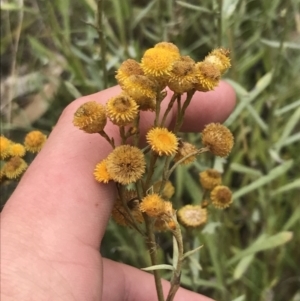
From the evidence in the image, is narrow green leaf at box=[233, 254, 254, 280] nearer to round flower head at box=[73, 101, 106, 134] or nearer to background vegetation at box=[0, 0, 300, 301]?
background vegetation at box=[0, 0, 300, 301]

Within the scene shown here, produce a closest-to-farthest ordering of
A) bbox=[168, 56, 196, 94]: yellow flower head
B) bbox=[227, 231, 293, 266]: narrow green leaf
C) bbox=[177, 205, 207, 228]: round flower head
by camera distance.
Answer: bbox=[168, 56, 196, 94]: yellow flower head
bbox=[177, 205, 207, 228]: round flower head
bbox=[227, 231, 293, 266]: narrow green leaf

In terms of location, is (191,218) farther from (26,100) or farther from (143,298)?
(26,100)

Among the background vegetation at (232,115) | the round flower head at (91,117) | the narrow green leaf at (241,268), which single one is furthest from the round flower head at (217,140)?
the narrow green leaf at (241,268)

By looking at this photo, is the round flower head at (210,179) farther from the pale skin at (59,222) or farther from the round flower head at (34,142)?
the round flower head at (34,142)

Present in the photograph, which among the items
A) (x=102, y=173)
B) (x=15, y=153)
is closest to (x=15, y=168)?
(x=15, y=153)

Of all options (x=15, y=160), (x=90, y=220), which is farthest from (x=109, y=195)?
(x=15, y=160)

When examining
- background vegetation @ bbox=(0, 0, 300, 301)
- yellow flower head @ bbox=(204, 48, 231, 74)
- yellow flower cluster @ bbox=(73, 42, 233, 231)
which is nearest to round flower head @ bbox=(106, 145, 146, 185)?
yellow flower cluster @ bbox=(73, 42, 233, 231)

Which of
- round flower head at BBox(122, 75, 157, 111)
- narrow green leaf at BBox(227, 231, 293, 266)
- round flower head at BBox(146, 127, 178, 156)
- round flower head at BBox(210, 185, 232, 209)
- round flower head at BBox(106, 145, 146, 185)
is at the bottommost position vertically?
narrow green leaf at BBox(227, 231, 293, 266)
